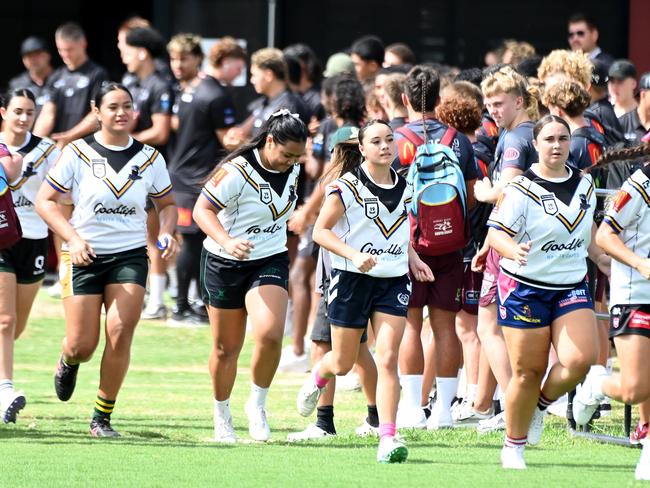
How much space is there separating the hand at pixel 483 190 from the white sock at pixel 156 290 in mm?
6110

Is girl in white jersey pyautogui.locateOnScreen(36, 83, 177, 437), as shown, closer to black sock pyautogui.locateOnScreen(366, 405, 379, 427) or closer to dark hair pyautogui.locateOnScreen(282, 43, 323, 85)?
black sock pyautogui.locateOnScreen(366, 405, 379, 427)

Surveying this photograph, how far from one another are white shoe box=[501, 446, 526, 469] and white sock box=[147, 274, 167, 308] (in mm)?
7283

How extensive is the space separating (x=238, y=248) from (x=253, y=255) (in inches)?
18.1

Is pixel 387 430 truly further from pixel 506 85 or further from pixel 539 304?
pixel 506 85

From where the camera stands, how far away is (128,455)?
7676 millimetres

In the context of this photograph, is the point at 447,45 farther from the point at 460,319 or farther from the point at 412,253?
the point at 412,253

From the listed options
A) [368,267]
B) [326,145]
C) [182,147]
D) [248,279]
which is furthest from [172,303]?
[368,267]

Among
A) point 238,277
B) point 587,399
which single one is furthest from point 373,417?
point 587,399

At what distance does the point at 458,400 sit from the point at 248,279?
2.36 metres

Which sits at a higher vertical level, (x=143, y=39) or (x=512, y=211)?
(x=143, y=39)

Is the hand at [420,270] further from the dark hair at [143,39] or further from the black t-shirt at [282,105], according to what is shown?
the dark hair at [143,39]

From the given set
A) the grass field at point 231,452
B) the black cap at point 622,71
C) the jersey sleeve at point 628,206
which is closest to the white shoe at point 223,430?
the grass field at point 231,452

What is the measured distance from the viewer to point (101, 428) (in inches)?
344

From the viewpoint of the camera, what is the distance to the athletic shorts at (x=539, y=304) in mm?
7211
